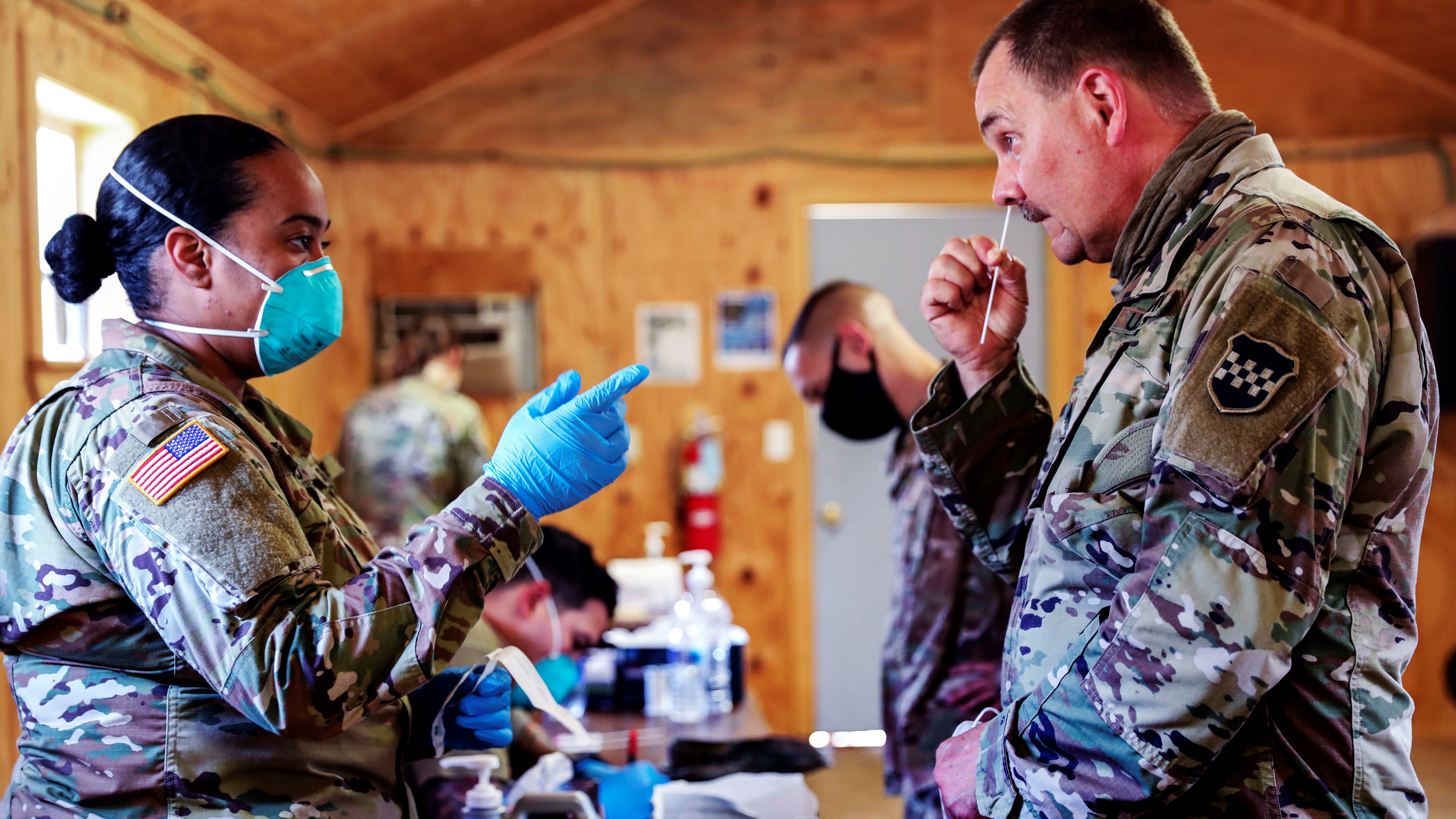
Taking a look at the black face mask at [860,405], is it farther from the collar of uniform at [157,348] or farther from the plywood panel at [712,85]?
the plywood panel at [712,85]

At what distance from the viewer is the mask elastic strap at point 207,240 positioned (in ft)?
4.26

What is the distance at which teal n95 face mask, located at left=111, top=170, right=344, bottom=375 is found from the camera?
1331mm

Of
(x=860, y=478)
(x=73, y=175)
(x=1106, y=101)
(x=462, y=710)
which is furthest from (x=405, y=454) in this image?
(x=1106, y=101)

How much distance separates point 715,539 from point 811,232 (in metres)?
1.37

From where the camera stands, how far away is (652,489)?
4527 mm

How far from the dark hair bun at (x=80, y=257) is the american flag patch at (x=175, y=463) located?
38 centimetres

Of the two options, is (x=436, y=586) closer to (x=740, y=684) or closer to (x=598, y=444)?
(x=598, y=444)

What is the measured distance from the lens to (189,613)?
107 cm

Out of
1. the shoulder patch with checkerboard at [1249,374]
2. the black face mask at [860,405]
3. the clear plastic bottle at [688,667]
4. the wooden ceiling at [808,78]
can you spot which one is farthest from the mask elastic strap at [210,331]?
the wooden ceiling at [808,78]

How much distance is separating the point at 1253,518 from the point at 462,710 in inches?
41.4

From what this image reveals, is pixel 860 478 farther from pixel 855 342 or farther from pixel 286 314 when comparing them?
pixel 286 314

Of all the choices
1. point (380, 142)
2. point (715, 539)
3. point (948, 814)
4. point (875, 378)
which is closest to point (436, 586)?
point (948, 814)

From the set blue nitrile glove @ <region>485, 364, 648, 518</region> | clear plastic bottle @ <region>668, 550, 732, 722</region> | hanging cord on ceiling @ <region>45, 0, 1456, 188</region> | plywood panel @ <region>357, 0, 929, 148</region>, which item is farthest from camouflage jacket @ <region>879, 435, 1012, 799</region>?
plywood panel @ <region>357, 0, 929, 148</region>

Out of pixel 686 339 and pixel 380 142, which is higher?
pixel 380 142
